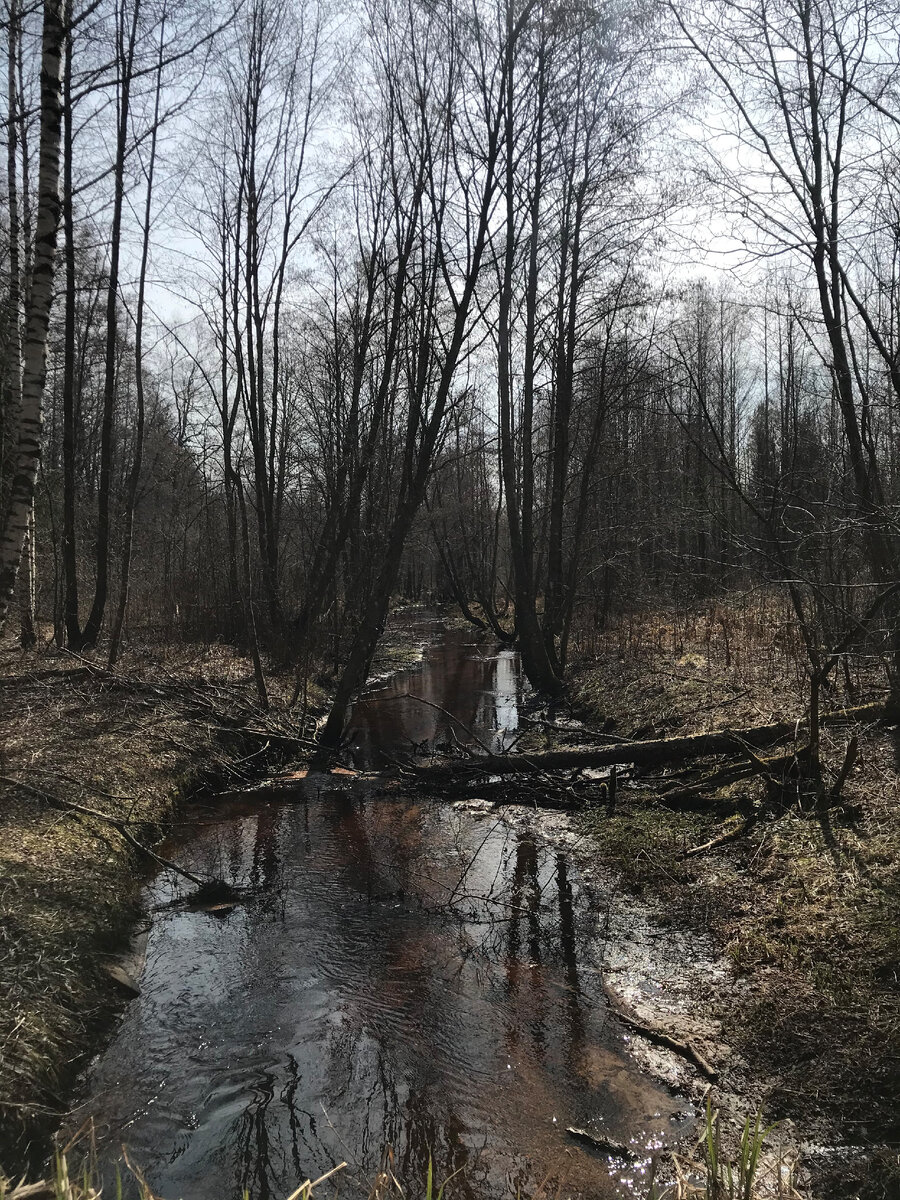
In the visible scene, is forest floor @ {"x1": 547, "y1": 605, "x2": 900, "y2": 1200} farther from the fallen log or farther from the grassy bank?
the grassy bank

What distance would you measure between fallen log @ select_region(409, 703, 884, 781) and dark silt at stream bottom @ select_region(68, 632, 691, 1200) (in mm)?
1356

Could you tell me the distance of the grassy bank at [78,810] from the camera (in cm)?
405

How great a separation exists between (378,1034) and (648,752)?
4925mm

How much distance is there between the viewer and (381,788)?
9539 millimetres

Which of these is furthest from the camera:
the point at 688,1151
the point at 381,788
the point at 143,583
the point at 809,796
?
the point at 143,583

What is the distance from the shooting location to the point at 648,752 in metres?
8.52

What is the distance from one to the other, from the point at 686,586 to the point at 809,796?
52.3 ft

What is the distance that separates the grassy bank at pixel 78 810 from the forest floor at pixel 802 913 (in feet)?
12.4

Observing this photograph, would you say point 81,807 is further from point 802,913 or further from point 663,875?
point 802,913

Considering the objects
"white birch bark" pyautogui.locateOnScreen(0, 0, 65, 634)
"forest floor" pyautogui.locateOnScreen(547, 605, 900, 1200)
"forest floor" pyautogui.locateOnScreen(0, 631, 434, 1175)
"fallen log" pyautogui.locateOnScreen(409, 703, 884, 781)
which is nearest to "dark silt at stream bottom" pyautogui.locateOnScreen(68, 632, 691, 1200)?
"forest floor" pyautogui.locateOnScreen(0, 631, 434, 1175)

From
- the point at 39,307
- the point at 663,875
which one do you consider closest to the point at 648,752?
the point at 663,875

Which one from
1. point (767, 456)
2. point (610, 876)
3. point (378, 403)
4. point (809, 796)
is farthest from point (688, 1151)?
point (767, 456)

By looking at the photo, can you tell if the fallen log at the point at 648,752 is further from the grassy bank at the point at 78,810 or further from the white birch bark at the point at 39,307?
the white birch bark at the point at 39,307

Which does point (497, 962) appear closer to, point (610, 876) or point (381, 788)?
point (610, 876)
